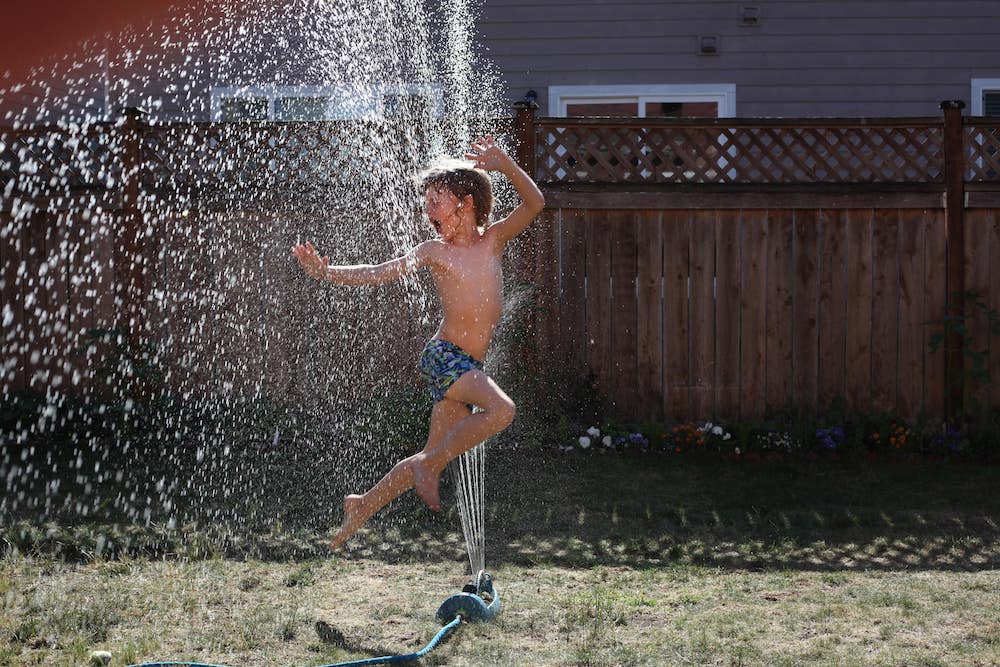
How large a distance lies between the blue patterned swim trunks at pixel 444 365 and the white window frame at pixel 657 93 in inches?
218

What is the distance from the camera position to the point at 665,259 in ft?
21.5

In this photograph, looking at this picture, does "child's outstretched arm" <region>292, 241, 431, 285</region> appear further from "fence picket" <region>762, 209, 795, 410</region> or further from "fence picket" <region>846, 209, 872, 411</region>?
"fence picket" <region>846, 209, 872, 411</region>

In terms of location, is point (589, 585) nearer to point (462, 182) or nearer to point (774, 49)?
point (462, 182)

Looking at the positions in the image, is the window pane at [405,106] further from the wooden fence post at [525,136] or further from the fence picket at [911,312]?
the fence picket at [911,312]

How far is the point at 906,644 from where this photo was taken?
2.88 m

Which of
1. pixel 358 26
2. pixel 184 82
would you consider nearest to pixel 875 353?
pixel 358 26

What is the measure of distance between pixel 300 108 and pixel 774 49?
4.21 m

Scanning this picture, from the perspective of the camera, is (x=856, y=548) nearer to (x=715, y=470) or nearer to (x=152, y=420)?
(x=715, y=470)

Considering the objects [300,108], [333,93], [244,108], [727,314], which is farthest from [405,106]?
[727,314]

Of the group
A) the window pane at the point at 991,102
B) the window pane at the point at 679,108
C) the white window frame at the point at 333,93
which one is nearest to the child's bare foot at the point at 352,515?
the white window frame at the point at 333,93

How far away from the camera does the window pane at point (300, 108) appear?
8773mm

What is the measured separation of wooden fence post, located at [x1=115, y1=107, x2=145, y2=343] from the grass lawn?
2.67m

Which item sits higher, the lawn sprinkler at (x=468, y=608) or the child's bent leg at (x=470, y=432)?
the child's bent leg at (x=470, y=432)

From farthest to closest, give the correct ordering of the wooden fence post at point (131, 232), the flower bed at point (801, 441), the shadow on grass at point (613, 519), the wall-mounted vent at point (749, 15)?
the wall-mounted vent at point (749, 15)
the wooden fence post at point (131, 232)
the flower bed at point (801, 441)
the shadow on grass at point (613, 519)
